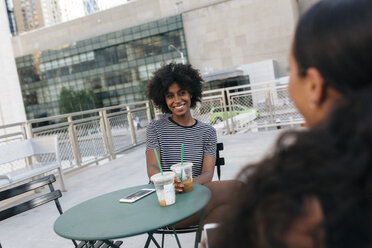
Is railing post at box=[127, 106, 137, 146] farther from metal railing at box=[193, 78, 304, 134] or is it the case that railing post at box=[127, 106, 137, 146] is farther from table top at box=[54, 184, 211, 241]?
table top at box=[54, 184, 211, 241]

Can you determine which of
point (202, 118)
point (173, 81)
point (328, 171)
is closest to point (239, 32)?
point (202, 118)

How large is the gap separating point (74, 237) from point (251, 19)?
3365cm

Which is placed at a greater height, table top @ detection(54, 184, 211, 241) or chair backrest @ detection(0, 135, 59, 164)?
chair backrest @ detection(0, 135, 59, 164)

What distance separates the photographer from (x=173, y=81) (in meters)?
2.69

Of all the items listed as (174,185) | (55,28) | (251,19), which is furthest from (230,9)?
(174,185)

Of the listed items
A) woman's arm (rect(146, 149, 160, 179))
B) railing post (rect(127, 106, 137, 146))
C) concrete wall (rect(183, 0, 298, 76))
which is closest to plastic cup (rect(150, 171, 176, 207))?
woman's arm (rect(146, 149, 160, 179))

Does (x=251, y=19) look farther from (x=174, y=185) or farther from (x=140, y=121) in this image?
(x=174, y=185)

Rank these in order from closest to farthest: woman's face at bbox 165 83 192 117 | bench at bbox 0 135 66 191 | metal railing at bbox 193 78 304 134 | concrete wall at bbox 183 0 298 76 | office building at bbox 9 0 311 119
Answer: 1. woman's face at bbox 165 83 192 117
2. bench at bbox 0 135 66 191
3. metal railing at bbox 193 78 304 134
4. concrete wall at bbox 183 0 298 76
5. office building at bbox 9 0 311 119

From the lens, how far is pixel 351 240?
1.50 feet

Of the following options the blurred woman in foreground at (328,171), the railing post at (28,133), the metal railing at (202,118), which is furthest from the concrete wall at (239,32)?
the blurred woman in foreground at (328,171)

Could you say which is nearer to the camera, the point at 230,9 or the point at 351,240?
the point at 351,240

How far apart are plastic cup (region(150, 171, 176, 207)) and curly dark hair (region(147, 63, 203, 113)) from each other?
3.87 ft

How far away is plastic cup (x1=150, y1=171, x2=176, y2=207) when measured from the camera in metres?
1.67

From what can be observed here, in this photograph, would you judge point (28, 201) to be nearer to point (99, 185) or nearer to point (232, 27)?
point (99, 185)
